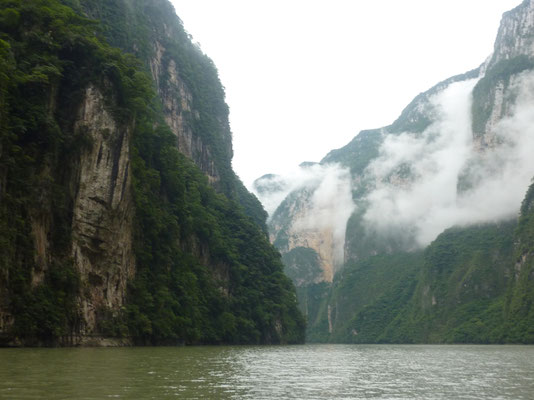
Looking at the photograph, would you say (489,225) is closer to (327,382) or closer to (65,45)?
(65,45)

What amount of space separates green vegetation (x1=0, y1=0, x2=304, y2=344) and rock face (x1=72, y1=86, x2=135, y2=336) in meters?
0.89

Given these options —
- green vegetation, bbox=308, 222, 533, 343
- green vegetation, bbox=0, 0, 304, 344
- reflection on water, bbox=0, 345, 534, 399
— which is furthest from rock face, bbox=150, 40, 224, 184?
reflection on water, bbox=0, 345, 534, 399

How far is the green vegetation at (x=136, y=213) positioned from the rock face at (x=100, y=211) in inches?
35.2

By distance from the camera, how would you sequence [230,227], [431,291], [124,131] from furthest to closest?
[431,291]
[230,227]
[124,131]

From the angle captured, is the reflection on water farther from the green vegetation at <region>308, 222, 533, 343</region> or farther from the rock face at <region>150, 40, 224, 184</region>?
the green vegetation at <region>308, 222, 533, 343</region>

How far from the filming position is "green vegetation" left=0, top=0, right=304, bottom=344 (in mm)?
42625

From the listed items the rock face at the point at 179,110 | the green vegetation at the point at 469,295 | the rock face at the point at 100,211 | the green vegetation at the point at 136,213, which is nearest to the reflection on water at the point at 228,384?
the green vegetation at the point at 136,213

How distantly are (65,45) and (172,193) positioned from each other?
25888 mm

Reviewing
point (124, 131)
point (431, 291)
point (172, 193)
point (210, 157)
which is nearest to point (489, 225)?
point (431, 291)

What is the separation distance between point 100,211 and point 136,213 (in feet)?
30.4

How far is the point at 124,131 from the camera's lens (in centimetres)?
5619

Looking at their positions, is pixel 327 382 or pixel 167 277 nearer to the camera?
pixel 327 382

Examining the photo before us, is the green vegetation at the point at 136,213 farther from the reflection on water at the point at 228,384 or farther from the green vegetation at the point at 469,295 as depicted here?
the green vegetation at the point at 469,295

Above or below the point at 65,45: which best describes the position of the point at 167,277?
below
